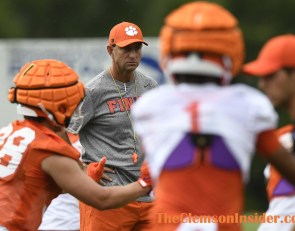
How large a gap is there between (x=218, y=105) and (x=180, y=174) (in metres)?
0.34

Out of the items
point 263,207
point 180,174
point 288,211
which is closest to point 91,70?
point 263,207

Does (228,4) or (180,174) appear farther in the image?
(228,4)

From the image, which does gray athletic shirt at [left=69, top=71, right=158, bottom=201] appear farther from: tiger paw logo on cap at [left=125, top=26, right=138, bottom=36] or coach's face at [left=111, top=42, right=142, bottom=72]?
tiger paw logo on cap at [left=125, top=26, right=138, bottom=36]

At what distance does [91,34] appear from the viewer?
2708cm

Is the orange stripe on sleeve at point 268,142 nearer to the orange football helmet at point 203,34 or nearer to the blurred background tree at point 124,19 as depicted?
the orange football helmet at point 203,34

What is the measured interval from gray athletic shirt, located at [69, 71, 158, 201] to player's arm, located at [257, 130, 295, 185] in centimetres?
319

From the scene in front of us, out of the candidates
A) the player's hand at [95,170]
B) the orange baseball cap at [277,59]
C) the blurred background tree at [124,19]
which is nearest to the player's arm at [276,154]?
the orange baseball cap at [277,59]

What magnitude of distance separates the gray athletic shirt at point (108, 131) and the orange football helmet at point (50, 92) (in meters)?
1.96

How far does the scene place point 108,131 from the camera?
25.8 feet

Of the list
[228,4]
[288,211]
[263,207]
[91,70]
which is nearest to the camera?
[288,211]

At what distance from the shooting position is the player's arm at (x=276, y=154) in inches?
184

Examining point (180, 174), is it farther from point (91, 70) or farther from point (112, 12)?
point (112, 12)

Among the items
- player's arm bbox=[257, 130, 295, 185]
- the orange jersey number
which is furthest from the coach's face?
player's arm bbox=[257, 130, 295, 185]

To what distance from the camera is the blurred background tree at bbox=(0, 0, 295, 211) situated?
2325 cm
